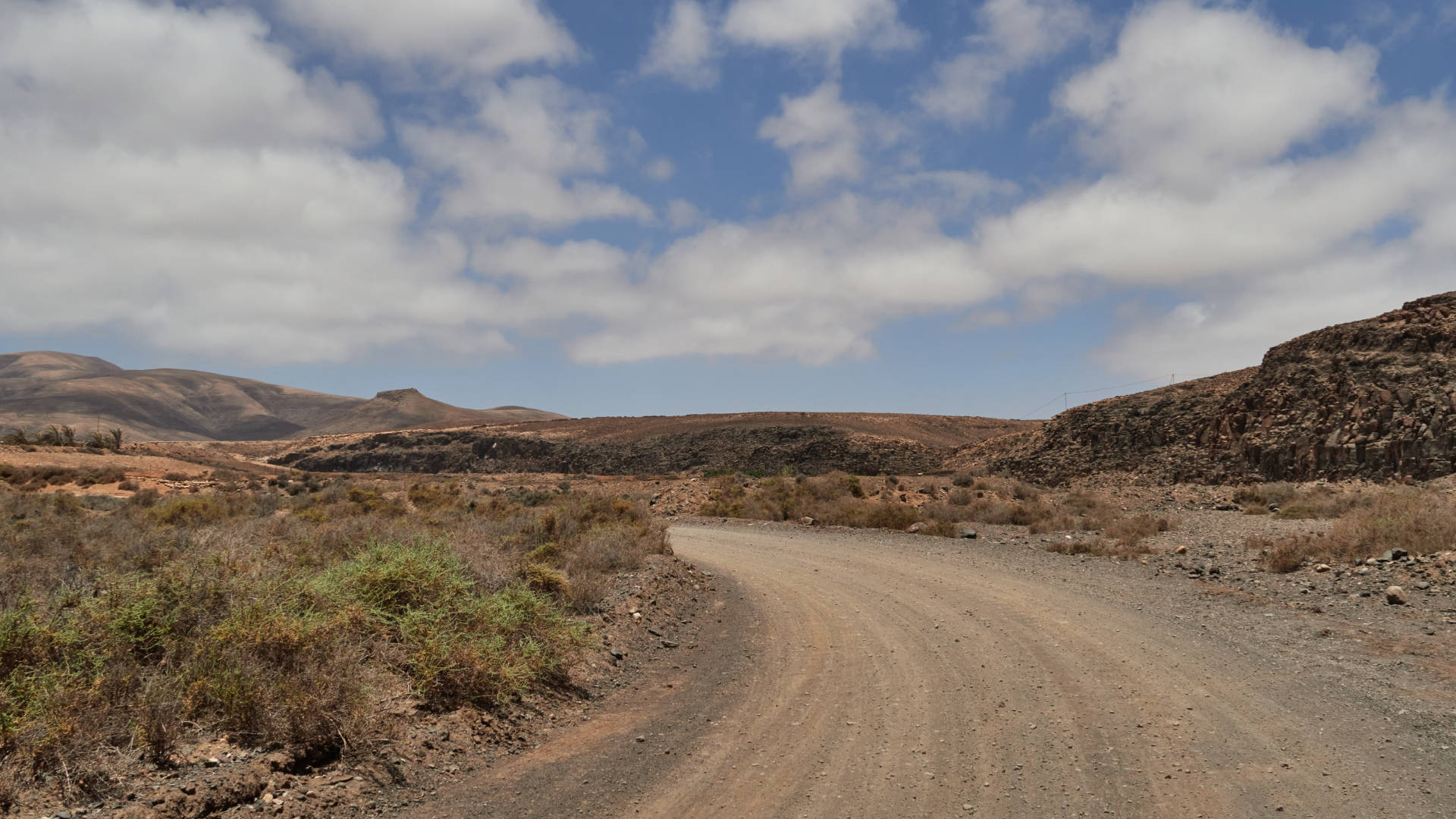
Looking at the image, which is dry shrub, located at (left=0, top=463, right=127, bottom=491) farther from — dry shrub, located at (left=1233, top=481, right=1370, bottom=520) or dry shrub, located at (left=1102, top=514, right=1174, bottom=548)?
dry shrub, located at (left=1233, top=481, right=1370, bottom=520)

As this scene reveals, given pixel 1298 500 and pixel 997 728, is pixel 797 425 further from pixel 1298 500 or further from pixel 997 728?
pixel 997 728

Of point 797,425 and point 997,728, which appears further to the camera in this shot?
point 797,425

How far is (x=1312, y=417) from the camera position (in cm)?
2869

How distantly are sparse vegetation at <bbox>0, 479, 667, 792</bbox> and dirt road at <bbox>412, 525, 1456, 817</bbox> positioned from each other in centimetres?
113

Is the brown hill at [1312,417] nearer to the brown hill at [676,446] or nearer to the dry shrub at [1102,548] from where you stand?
the dry shrub at [1102,548]

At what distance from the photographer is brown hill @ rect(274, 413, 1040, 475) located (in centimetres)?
6128

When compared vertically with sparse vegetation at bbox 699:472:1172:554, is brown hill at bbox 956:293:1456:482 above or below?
above

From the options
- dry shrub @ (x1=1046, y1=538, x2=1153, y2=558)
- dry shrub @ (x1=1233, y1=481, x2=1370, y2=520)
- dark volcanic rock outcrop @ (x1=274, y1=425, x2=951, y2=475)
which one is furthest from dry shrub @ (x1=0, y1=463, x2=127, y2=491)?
dry shrub @ (x1=1233, y1=481, x2=1370, y2=520)

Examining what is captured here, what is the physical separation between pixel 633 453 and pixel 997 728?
6476 centimetres

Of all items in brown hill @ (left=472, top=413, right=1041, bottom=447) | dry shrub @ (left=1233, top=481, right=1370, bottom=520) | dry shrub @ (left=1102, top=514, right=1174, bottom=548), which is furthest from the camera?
brown hill @ (left=472, top=413, right=1041, bottom=447)

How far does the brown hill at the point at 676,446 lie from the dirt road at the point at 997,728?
45.0m

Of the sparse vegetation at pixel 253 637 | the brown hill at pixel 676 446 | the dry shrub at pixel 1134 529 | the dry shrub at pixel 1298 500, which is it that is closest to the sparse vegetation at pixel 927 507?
the dry shrub at pixel 1134 529

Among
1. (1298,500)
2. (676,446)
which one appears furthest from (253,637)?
(676,446)

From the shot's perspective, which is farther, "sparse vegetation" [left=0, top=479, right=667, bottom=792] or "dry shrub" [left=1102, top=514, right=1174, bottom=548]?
"dry shrub" [left=1102, top=514, right=1174, bottom=548]
